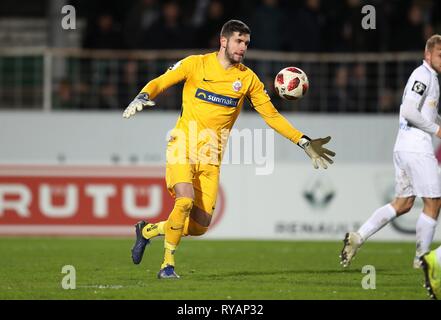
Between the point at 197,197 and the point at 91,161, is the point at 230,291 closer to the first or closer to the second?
the point at 197,197

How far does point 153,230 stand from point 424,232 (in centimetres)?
317

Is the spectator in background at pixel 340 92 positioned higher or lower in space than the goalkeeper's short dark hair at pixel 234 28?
lower

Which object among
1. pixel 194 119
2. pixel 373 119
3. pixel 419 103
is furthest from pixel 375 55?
pixel 194 119

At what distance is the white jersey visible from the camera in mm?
11414

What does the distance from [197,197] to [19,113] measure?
834cm

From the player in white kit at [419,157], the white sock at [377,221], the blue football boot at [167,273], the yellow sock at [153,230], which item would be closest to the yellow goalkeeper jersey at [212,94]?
the yellow sock at [153,230]

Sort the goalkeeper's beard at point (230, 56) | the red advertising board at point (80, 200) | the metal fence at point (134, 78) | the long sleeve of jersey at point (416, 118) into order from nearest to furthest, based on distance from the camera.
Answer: the goalkeeper's beard at point (230, 56)
the long sleeve of jersey at point (416, 118)
the red advertising board at point (80, 200)
the metal fence at point (134, 78)

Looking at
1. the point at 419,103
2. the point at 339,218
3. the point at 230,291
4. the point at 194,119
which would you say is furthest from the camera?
the point at 339,218

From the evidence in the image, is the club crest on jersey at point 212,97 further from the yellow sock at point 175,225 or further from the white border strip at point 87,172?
the white border strip at point 87,172

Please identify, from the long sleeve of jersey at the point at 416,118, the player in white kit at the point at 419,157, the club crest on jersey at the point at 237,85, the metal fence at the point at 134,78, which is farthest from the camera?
the metal fence at the point at 134,78

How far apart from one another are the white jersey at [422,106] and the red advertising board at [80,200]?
21.9 feet

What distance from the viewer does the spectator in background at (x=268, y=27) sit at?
18516 millimetres

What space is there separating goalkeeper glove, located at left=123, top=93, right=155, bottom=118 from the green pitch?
1614mm

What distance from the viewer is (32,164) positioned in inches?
700
